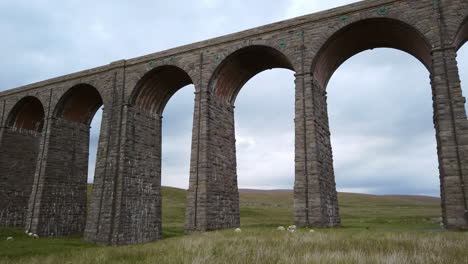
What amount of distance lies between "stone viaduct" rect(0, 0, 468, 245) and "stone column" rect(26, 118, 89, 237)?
76 mm

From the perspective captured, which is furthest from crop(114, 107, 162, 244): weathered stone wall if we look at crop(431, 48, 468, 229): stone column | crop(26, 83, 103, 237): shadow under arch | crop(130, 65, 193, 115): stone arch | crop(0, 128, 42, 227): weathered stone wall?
crop(431, 48, 468, 229): stone column

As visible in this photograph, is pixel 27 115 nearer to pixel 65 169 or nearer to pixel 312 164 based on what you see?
pixel 65 169

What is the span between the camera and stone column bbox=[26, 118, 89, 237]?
957 inches

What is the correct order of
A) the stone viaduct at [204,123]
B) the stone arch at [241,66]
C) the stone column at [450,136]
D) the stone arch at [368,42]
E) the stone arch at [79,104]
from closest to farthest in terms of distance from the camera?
1. the stone column at [450,136]
2. the stone viaduct at [204,123]
3. the stone arch at [368,42]
4. the stone arch at [241,66]
5. the stone arch at [79,104]

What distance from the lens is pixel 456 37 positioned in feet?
51.7

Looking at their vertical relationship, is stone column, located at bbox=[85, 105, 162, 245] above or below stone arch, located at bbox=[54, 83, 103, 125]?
below

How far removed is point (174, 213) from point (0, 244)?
25.7 m

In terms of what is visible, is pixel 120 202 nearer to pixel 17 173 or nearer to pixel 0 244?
pixel 0 244

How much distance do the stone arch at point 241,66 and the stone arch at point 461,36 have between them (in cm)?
787

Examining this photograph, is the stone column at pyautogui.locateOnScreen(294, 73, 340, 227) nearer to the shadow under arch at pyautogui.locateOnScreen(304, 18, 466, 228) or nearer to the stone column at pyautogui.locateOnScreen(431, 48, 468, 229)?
the shadow under arch at pyautogui.locateOnScreen(304, 18, 466, 228)

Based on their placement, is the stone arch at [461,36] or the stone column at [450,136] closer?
the stone column at [450,136]

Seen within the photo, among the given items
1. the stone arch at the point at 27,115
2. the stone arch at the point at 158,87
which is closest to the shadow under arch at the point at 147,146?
the stone arch at the point at 158,87

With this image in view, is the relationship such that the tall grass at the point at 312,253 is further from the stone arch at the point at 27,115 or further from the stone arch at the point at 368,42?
the stone arch at the point at 27,115

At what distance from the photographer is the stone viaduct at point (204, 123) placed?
15719mm
